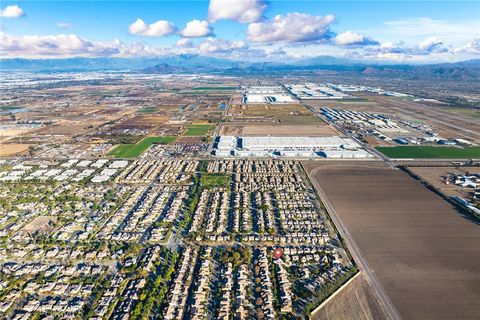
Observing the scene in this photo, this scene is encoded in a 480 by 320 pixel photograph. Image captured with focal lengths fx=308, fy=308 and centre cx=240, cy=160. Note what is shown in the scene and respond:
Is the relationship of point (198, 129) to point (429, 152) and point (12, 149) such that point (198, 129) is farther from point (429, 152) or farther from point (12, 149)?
point (429, 152)

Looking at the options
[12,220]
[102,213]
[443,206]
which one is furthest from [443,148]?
[12,220]

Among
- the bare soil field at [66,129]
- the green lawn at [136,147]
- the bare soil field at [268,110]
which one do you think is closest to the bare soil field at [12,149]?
the bare soil field at [66,129]

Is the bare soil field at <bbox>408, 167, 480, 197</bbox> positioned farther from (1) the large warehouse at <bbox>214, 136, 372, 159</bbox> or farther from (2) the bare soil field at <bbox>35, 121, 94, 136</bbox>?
(2) the bare soil field at <bbox>35, 121, 94, 136</bbox>

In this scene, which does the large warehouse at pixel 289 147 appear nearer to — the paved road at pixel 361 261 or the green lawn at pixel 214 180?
the green lawn at pixel 214 180

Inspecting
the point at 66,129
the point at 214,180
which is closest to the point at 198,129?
the point at 214,180

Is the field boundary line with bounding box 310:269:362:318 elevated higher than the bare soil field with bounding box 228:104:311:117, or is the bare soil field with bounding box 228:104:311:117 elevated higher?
the bare soil field with bounding box 228:104:311:117

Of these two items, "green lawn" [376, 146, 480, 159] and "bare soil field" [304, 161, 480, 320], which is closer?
"bare soil field" [304, 161, 480, 320]

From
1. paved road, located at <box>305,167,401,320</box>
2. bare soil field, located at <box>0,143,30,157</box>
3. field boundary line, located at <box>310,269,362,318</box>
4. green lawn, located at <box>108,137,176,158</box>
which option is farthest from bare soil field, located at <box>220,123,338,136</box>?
field boundary line, located at <box>310,269,362,318</box>
